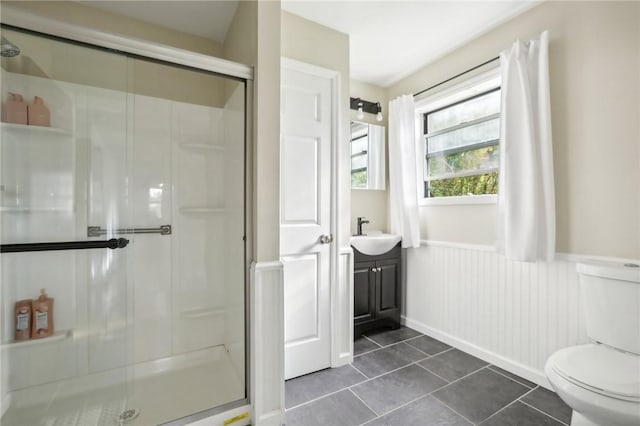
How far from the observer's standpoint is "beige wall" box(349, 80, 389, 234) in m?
2.88

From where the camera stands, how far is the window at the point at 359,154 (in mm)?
2912

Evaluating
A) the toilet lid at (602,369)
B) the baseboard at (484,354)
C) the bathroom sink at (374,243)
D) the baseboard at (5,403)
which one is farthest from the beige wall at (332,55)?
the baseboard at (5,403)

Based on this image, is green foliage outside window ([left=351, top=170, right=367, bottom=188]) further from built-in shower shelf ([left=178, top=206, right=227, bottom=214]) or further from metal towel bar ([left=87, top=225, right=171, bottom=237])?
metal towel bar ([left=87, top=225, right=171, bottom=237])

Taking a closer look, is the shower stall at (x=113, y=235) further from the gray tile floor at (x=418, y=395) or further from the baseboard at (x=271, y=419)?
the gray tile floor at (x=418, y=395)

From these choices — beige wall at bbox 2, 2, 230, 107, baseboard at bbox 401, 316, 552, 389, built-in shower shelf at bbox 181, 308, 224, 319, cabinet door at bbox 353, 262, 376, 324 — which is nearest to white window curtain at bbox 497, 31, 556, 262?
baseboard at bbox 401, 316, 552, 389

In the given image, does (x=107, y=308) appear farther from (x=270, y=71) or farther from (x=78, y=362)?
(x=270, y=71)

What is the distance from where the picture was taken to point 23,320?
1.54 meters

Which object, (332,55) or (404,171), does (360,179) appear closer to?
(404,171)

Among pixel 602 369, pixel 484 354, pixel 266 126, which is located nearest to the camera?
pixel 602 369

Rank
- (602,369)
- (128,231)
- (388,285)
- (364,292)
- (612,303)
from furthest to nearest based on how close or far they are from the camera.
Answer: (388,285)
(364,292)
(128,231)
(612,303)
(602,369)

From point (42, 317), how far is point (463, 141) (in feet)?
10.3

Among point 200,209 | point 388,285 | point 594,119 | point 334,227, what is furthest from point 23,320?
point 594,119

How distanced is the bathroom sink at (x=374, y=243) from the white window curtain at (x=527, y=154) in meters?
0.90

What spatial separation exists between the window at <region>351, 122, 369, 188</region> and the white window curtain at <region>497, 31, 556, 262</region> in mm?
1263
